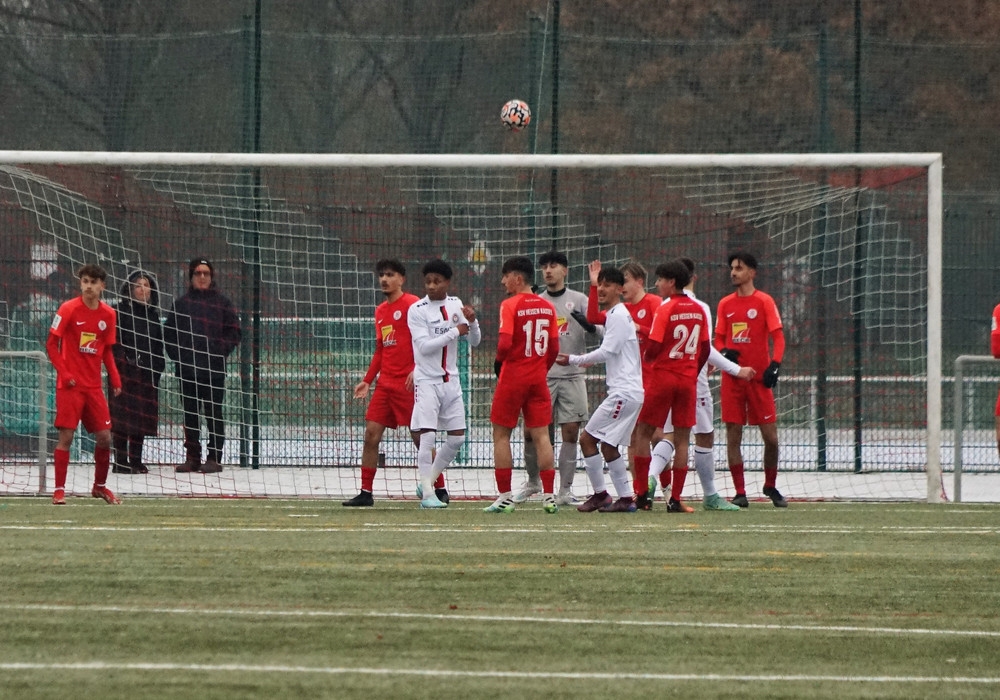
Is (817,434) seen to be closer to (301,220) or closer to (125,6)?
(301,220)

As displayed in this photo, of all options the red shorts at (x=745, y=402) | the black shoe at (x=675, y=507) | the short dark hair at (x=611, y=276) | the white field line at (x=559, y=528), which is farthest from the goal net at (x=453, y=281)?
the white field line at (x=559, y=528)

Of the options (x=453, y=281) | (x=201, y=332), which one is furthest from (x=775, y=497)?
(x=201, y=332)

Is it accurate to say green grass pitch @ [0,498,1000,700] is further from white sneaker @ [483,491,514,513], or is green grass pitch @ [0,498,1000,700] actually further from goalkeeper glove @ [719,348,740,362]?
goalkeeper glove @ [719,348,740,362]

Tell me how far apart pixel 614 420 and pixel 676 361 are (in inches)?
24.2

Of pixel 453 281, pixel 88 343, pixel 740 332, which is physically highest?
pixel 453 281

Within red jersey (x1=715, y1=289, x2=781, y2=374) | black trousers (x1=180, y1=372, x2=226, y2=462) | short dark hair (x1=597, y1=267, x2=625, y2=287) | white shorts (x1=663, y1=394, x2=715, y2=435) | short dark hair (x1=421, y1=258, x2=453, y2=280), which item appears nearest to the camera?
short dark hair (x1=597, y1=267, x2=625, y2=287)

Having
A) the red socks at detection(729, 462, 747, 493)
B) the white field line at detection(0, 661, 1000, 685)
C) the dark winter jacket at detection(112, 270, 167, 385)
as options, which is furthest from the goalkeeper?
the white field line at detection(0, 661, 1000, 685)

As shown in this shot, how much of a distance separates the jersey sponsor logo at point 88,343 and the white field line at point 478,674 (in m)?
6.67

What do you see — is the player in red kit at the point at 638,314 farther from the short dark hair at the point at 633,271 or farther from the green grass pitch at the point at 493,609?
the green grass pitch at the point at 493,609

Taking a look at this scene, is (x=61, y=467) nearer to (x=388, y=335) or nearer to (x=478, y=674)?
(x=388, y=335)

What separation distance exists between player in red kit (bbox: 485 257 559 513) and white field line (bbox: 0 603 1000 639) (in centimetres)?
488

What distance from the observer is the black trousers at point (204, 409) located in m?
13.8

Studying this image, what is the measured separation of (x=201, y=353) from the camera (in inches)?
551

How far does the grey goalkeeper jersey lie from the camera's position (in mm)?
12281
